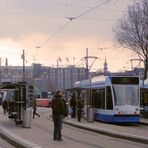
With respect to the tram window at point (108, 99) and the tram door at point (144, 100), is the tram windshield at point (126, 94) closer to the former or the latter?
the tram window at point (108, 99)

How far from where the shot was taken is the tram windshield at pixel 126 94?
3403cm

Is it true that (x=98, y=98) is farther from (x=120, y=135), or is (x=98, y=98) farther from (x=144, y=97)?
(x=120, y=135)

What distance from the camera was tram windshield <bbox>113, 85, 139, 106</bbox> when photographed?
112 feet

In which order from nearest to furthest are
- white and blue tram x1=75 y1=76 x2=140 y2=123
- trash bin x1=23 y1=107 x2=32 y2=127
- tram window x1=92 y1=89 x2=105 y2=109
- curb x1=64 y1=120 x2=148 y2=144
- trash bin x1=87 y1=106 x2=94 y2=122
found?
curb x1=64 y1=120 x2=148 y2=144
trash bin x1=23 y1=107 x2=32 y2=127
white and blue tram x1=75 y1=76 x2=140 y2=123
trash bin x1=87 y1=106 x2=94 y2=122
tram window x1=92 y1=89 x2=105 y2=109

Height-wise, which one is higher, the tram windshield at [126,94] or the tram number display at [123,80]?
the tram number display at [123,80]

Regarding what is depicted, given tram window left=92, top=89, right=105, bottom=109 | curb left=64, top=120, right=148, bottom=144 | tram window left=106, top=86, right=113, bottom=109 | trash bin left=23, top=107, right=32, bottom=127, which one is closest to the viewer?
curb left=64, top=120, right=148, bottom=144

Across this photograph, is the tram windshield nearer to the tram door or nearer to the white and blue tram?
the white and blue tram

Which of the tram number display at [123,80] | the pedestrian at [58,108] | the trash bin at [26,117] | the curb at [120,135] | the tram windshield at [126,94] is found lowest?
the curb at [120,135]

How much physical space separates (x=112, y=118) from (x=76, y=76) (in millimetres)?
96512

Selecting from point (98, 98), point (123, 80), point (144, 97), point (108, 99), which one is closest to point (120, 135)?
point (108, 99)

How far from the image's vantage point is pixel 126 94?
34.2 m

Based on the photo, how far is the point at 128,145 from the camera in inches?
761

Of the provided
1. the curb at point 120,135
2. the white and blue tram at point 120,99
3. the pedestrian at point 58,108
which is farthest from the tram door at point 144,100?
the pedestrian at point 58,108

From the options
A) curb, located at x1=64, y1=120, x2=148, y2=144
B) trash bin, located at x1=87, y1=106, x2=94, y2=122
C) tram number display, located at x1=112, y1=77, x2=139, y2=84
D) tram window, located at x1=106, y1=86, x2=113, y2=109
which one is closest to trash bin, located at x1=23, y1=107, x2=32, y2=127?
curb, located at x1=64, y1=120, x2=148, y2=144
